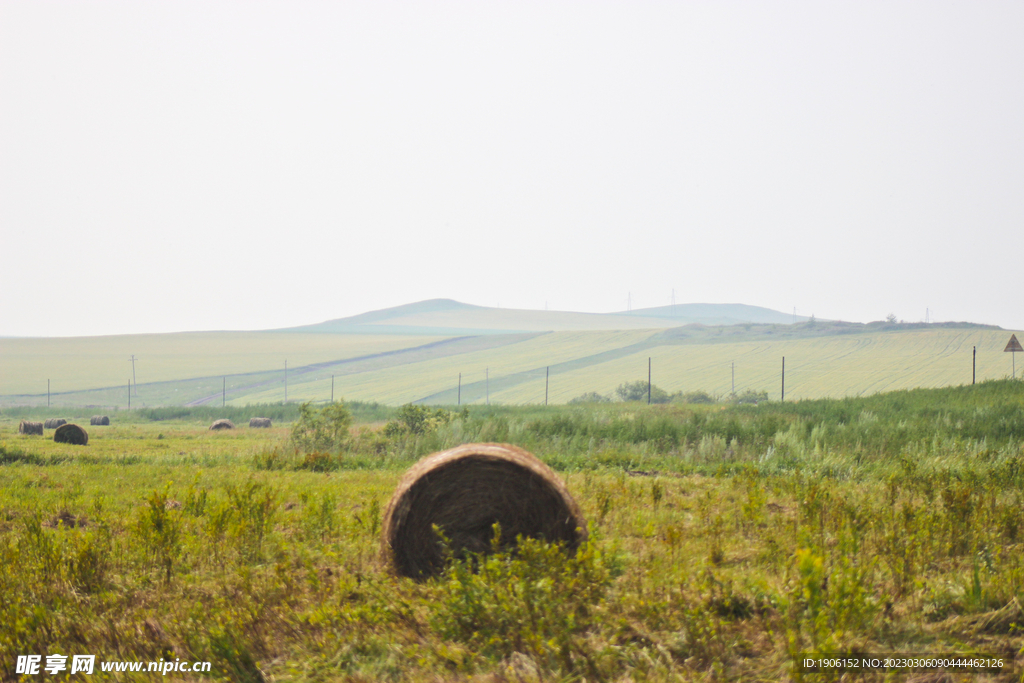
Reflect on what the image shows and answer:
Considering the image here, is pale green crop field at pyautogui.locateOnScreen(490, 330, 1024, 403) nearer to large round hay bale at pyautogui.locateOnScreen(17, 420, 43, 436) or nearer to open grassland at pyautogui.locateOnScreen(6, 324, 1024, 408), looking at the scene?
open grassland at pyautogui.locateOnScreen(6, 324, 1024, 408)

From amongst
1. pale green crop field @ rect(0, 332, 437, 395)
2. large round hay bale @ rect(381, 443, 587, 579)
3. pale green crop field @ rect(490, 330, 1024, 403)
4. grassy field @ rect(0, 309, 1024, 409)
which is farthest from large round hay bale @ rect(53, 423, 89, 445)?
pale green crop field @ rect(0, 332, 437, 395)

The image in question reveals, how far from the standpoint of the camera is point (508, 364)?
3514 inches

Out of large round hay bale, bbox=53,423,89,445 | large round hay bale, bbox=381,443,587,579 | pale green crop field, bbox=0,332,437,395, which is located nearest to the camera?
large round hay bale, bbox=381,443,587,579

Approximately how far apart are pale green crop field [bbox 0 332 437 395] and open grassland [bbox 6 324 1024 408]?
412 millimetres

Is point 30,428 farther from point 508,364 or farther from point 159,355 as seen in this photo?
point 159,355

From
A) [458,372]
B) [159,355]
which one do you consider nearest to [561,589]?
[458,372]

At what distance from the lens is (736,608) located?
5504 mm

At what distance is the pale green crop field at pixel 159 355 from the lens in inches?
3622

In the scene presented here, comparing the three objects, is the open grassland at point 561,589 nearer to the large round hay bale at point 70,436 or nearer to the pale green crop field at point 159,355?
the large round hay bale at point 70,436

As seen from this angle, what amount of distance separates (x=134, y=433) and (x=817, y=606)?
36.5 meters

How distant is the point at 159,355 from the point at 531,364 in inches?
2773

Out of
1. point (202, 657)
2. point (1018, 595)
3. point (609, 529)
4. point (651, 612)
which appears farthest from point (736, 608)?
point (202, 657)

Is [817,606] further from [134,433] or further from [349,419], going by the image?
[134,433]

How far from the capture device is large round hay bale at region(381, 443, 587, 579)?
274 inches
